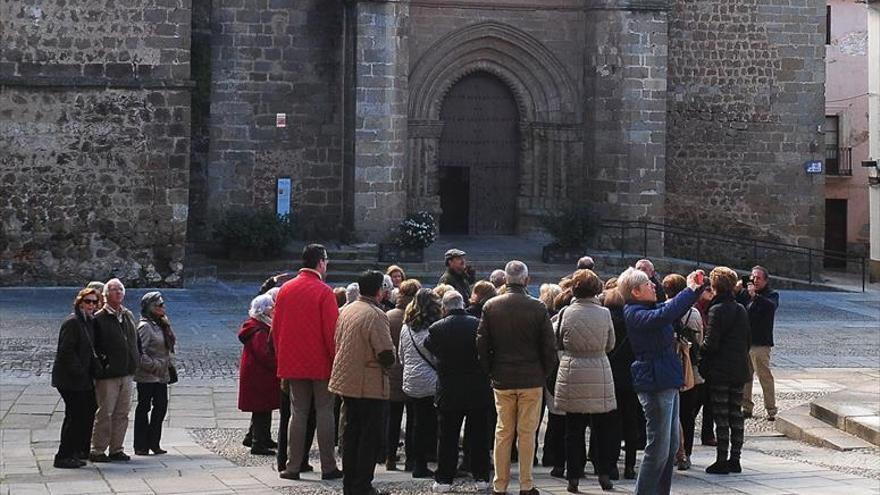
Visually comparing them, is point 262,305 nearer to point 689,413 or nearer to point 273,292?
point 273,292

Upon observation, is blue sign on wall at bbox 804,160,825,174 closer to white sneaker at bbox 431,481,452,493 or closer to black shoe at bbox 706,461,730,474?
black shoe at bbox 706,461,730,474

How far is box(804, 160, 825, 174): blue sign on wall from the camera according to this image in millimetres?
31078

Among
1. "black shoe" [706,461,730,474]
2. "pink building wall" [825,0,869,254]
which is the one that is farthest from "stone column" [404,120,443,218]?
"black shoe" [706,461,730,474]

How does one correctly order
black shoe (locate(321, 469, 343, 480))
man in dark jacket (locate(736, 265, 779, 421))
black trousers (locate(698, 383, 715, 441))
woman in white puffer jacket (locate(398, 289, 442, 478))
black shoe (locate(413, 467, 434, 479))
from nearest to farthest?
1. black shoe (locate(321, 469, 343, 480))
2. woman in white puffer jacket (locate(398, 289, 442, 478))
3. black shoe (locate(413, 467, 434, 479))
4. black trousers (locate(698, 383, 715, 441))
5. man in dark jacket (locate(736, 265, 779, 421))

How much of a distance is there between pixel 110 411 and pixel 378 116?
1499cm

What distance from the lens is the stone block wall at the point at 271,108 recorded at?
27750 millimetres

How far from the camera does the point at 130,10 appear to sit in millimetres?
→ 24781

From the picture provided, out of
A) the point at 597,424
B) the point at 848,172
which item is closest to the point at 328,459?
the point at 597,424

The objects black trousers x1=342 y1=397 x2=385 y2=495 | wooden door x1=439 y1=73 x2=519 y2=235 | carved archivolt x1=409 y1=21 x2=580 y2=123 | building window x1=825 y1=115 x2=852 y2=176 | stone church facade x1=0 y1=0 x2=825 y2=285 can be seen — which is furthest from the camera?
building window x1=825 y1=115 x2=852 y2=176

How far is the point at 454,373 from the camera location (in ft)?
37.0

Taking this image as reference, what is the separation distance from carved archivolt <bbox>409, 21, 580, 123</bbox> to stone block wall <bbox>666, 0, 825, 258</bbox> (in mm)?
2631

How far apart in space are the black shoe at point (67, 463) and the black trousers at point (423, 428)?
2635mm

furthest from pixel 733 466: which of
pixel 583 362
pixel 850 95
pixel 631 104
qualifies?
pixel 850 95

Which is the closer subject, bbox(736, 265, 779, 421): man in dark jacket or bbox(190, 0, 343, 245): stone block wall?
bbox(736, 265, 779, 421): man in dark jacket
